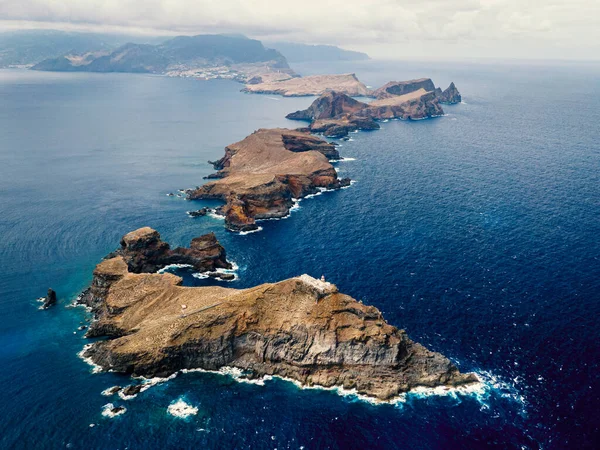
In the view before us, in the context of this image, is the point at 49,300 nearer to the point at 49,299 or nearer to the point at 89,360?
the point at 49,299

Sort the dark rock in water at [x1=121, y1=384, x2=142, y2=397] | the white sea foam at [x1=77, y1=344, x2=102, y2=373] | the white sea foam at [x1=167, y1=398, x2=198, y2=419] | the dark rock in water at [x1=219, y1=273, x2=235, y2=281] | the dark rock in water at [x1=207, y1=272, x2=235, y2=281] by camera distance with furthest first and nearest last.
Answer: the dark rock in water at [x1=207, y1=272, x2=235, y2=281] < the dark rock in water at [x1=219, y1=273, x2=235, y2=281] < the white sea foam at [x1=77, y1=344, x2=102, y2=373] < the dark rock in water at [x1=121, y1=384, x2=142, y2=397] < the white sea foam at [x1=167, y1=398, x2=198, y2=419]

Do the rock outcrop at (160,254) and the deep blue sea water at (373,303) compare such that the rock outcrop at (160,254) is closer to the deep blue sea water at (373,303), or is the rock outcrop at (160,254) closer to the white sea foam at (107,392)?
the deep blue sea water at (373,303)

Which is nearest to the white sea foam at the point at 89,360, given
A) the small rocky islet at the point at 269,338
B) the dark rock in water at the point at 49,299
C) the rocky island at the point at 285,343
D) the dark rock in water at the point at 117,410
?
the small rocky islet at the point at 269,338

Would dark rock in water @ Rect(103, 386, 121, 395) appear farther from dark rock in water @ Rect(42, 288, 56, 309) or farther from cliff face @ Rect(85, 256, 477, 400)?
dark rock in water @ Rect(42, 288, 56, 309)

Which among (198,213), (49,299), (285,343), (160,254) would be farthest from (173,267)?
(285,343)

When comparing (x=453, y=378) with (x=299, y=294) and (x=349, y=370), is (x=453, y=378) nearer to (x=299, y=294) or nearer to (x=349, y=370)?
(x=349, y=370)

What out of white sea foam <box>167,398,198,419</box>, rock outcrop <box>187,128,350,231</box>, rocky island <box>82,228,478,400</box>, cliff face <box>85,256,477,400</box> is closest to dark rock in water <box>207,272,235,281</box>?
rocky island <box>82,228,478,400</box>
